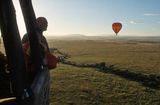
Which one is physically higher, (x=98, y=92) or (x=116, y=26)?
(x=116, y=26)

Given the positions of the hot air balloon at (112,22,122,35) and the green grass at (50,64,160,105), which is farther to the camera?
the hot air balloon at (112,22,122,35)

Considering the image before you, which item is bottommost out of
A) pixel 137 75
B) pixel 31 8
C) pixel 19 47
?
pixel 137 75

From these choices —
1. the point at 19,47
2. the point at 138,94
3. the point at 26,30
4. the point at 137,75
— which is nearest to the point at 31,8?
the point at 26,30

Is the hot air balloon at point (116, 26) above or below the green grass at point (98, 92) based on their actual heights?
above

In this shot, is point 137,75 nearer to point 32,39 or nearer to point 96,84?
point 96,84

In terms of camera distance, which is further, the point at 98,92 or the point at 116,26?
the point at 116,26

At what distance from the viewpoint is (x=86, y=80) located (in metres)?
21.7

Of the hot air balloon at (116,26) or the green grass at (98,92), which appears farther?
the hot air balloon at (116,26)

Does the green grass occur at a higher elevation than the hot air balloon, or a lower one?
lower

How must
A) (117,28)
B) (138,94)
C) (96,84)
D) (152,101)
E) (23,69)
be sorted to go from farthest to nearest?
1. (117,28)
2. (96,84)
3. (138,94)
4. (152,101)
5. (23,69)

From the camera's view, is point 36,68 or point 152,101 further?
point 152,101

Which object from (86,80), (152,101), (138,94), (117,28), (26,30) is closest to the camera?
(26,30)

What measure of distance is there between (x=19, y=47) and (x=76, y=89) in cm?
1563

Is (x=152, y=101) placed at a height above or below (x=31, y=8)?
below
